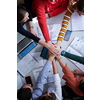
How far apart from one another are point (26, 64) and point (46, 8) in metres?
0.57

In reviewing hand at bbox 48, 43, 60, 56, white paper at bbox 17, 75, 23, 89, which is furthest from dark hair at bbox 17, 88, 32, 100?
hand at bbox 48, 43, 60, 56

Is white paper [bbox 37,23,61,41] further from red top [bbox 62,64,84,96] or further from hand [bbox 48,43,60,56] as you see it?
red top [bbox 62,64,84,96]

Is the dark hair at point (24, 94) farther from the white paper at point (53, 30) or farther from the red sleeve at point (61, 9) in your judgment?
the red sleeve at point (61, 9)

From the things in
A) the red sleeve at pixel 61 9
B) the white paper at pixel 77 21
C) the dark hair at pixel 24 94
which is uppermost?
the red sleeve at pixel 61 9

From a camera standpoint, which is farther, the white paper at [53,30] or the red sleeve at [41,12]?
the white paper at [53,30]

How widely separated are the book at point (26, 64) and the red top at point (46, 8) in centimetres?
28

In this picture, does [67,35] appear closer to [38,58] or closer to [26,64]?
[38,58]

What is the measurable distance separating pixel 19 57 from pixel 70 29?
0.58 meters

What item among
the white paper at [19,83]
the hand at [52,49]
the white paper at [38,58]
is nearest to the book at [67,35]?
the hand at [52,49]

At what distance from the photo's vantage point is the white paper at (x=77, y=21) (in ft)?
4.08

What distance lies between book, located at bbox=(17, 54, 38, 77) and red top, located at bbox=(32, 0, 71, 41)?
28 centimetres

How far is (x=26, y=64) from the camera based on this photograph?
1.26 metres
